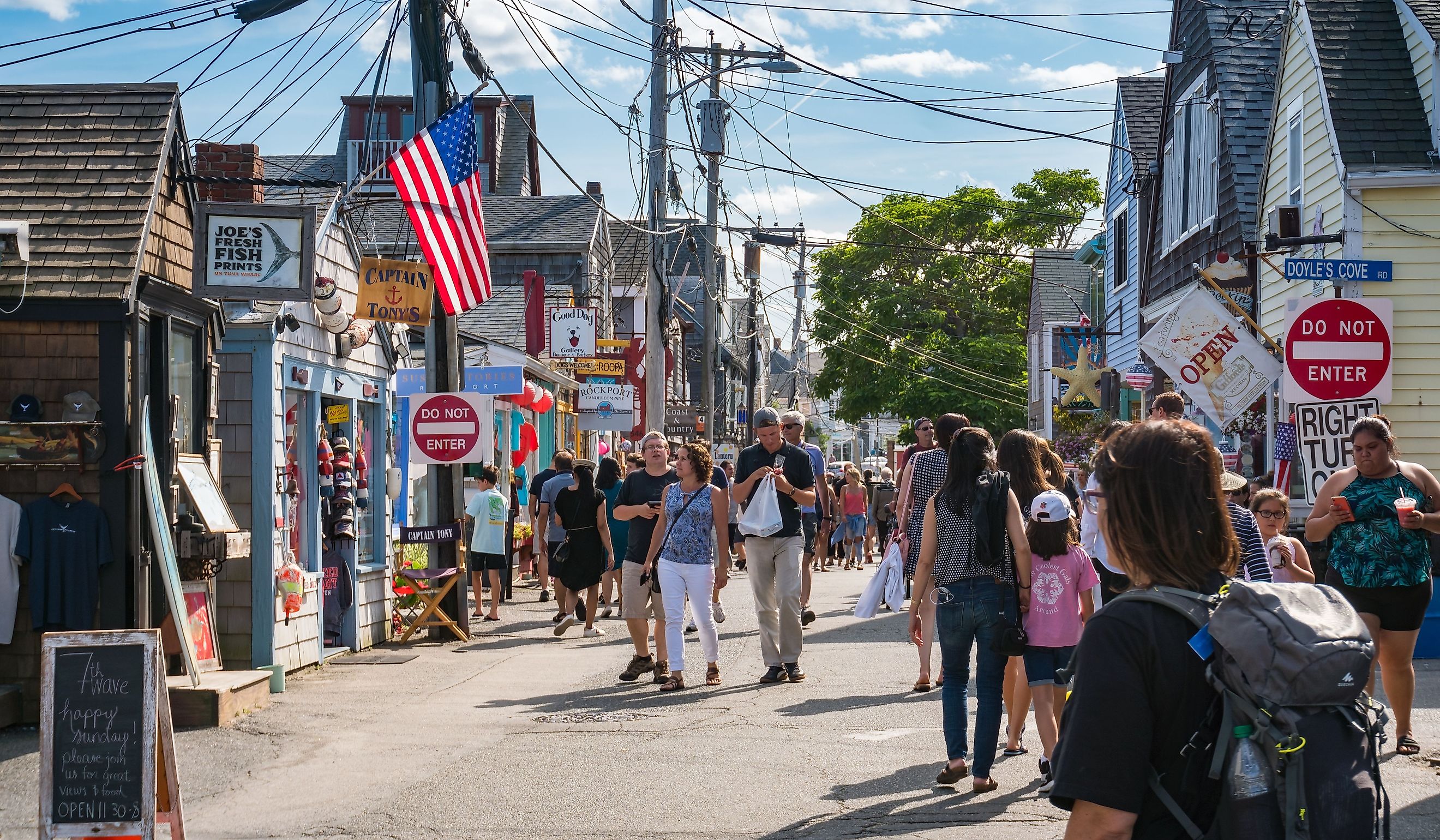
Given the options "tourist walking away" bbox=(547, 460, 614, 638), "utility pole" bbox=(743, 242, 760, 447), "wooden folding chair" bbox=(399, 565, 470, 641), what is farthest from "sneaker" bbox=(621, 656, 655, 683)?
"utility pole" bbox=(743, 242, 760, 447)

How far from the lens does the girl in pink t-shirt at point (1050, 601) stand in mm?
7164

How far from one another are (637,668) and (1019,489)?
15.5ft

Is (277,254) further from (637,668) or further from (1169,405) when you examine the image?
(1169,405)

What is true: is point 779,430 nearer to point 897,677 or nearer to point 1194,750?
point 897,677

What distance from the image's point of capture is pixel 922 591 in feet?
26.1

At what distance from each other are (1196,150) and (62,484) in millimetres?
15579

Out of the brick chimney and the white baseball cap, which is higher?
the brick chimney

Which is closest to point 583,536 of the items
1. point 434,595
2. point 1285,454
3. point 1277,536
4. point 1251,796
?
point 434,595

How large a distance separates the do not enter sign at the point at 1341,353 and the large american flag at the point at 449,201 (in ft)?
24.3

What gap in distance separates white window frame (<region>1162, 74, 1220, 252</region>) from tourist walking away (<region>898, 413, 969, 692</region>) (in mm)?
9366

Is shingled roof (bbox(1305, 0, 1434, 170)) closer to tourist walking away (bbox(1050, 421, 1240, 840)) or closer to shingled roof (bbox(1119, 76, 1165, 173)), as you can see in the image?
shingled roof (bbox(1119, 76, 1165, 173))

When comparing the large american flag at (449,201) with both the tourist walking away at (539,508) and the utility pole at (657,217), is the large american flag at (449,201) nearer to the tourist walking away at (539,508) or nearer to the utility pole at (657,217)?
the tourist walking away at (539,508)

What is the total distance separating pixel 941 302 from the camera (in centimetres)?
4912

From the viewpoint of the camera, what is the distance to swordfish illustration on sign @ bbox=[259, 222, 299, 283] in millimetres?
10398
